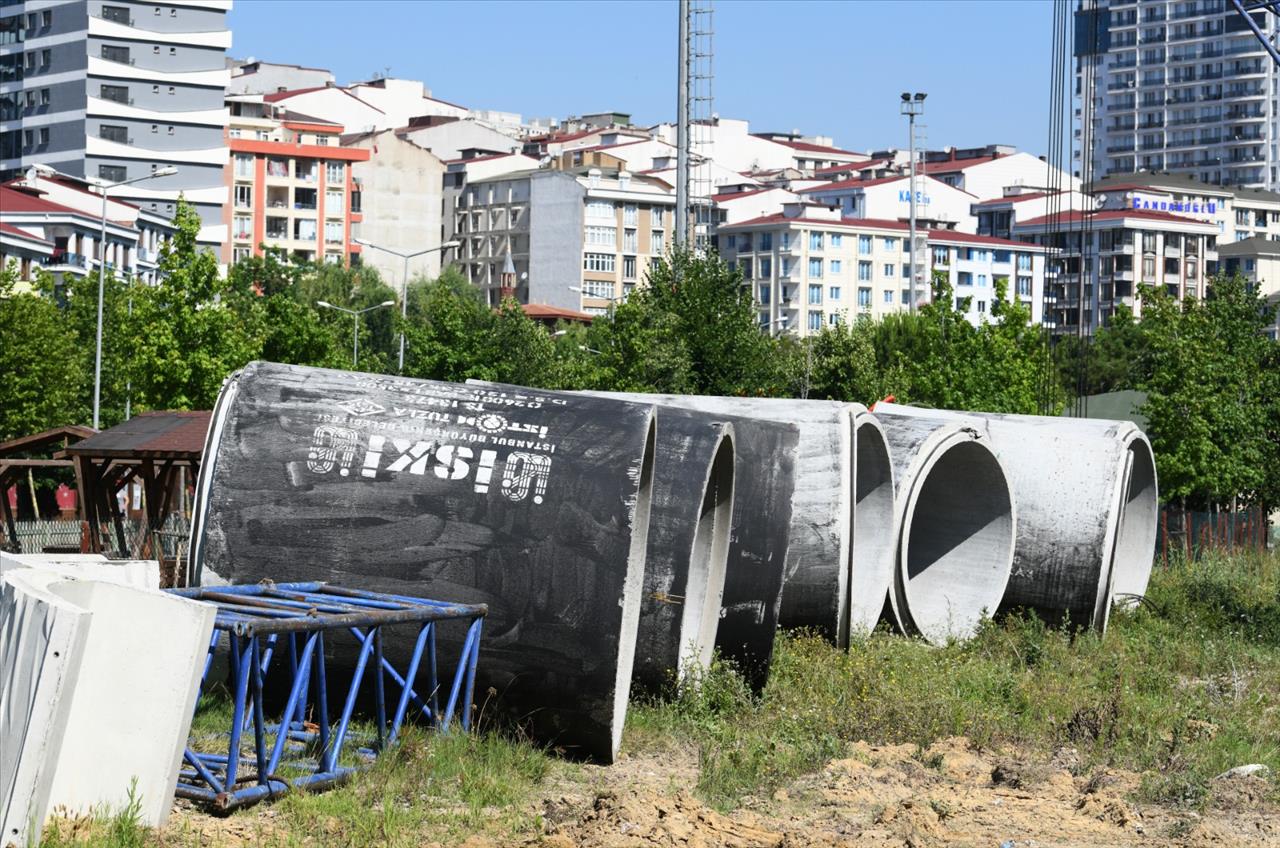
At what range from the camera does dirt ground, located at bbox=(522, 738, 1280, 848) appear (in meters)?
10.3

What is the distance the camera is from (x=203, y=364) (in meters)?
41.3

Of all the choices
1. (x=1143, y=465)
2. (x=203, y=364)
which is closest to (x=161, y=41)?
(x=203, y=364)

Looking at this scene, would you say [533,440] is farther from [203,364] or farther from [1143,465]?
[203,364]

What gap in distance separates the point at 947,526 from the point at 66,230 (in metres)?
66.5

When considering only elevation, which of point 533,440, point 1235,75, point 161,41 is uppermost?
point 1235,75

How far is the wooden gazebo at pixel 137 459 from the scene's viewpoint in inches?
917

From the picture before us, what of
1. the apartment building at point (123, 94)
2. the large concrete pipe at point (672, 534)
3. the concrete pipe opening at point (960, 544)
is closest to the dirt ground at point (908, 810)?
the large concrete pipe at point (672, 534)

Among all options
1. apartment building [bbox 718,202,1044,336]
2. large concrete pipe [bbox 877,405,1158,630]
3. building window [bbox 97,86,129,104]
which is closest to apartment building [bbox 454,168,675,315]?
apartment building [bbox 718,202,1044,336]

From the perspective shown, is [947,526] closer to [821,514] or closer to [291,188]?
[821,514]

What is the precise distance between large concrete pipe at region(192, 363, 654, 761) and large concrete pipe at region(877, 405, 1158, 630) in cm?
951

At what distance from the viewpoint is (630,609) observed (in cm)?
1207

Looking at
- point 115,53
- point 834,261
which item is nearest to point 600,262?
point 834,261

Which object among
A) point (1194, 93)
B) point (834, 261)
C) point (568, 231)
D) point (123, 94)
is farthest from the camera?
point (1194, 93)

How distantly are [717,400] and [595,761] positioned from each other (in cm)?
711
